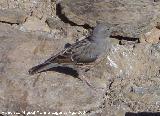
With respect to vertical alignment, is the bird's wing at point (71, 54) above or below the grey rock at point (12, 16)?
below

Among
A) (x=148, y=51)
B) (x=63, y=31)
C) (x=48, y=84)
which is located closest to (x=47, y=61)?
(x=48, y=84)


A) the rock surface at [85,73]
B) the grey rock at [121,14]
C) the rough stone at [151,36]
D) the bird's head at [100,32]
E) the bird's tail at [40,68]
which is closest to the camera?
the rock surface at [85,73]

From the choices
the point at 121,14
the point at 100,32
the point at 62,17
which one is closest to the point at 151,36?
the point at 121,14

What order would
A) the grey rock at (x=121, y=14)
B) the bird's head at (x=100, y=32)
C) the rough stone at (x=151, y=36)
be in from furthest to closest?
the rough stone at (x=151, y=36) → the grey rock at (x=121, y=14) → the bird's head at (x=100, y=32)

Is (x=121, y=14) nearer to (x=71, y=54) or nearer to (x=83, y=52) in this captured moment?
(x=83, y=52)

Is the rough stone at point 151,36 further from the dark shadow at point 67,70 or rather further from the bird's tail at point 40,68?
the bird's tail at point 40,68

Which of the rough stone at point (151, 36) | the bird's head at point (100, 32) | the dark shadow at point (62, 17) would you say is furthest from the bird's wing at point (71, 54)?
the rough stone at point (151, 36)

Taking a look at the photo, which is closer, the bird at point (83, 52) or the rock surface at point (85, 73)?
the rock surface at point (85, 73)
